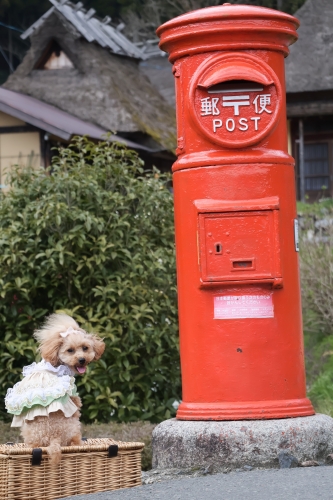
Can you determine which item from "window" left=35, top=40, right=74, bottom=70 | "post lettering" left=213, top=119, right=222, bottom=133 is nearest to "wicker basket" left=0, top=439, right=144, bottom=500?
"post lettering" left=213, top=119, right=222, bottom=133

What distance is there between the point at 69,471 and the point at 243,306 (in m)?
1.36

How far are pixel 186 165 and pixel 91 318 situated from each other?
6.79ft

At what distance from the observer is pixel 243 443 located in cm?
514

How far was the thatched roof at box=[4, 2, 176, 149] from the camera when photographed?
2348cm

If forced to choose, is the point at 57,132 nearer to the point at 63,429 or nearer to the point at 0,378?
the point at 0,378

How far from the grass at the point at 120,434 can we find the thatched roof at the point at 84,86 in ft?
55.8

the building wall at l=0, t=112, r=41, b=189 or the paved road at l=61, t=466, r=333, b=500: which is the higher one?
the building wall at l=0, t=112, r=41, b=189

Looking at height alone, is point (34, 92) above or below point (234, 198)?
above

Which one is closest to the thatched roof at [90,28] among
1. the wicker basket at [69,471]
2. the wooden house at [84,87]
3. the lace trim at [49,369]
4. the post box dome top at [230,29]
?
the wooden house at [84,87]

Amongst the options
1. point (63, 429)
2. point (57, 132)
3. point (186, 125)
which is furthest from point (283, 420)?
point (57, 132)

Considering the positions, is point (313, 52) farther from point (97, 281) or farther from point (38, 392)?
point (38, 392)

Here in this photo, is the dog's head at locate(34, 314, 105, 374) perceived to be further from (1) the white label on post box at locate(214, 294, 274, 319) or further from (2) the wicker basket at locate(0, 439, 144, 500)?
(1) the white label on post box at locate(214, 294, 274, 319)

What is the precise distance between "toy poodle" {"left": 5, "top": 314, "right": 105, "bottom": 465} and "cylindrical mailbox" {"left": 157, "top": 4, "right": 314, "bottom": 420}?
0.79 m

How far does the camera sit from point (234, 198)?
5340mm
